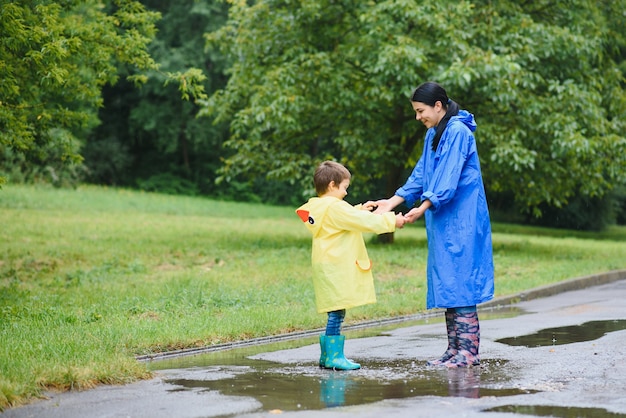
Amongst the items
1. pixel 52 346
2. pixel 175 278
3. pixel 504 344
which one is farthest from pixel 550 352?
pixel 175 278

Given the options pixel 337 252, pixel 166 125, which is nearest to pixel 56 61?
pixel 337 252

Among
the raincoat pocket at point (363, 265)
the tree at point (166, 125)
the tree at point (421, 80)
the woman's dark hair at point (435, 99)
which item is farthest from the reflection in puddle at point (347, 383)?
the tree at point (166, 125)

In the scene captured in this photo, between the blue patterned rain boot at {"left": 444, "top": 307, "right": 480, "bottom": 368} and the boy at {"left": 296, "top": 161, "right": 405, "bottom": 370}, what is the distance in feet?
2.26

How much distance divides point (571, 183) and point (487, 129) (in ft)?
9.09

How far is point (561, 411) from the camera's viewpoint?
5.19 m

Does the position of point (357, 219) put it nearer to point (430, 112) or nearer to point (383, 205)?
point (383, 205)

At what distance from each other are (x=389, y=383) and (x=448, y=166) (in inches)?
70.2

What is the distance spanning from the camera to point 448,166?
7.05 meters

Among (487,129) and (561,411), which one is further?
(487,129)

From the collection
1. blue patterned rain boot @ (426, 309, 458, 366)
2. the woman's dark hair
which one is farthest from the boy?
the woman's dark hair

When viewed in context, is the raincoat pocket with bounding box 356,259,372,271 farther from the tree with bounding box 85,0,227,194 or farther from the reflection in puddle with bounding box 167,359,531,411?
the tree with bounding box 85,0,227,194

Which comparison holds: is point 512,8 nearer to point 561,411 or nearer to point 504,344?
point 504,344

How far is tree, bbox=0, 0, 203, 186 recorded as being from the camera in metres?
11.1

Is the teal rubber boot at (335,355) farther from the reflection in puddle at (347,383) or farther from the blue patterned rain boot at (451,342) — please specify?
the blue patterned rain boot at (451,342)
